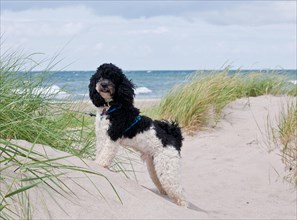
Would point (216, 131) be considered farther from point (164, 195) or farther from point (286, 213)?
point (164, 195)

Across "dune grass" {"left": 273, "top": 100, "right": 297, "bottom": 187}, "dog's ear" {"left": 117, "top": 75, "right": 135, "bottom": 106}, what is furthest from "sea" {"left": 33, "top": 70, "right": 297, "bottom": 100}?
"dune grass" {"left": 273, "top": 100, "right": 297, "bottom": 187}

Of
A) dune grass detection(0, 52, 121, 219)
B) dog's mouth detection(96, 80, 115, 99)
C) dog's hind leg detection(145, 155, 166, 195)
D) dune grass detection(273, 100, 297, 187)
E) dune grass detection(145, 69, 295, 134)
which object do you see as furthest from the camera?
dune grass detection(145, 69, 295, 134)

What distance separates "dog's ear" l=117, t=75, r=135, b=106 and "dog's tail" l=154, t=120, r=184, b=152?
366 millimetres

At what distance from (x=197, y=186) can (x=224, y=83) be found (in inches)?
142

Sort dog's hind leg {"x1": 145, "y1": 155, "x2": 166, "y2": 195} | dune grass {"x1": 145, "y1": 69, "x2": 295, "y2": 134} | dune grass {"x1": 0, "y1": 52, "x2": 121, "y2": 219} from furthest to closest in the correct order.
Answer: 1. dune grass {"x1": 145, "y1": 69, "x2": 295, "y2": 134}
2. dog's hind leg {"x1": 145, "y1": 155, "x2": 166, "y2": 195}
3. dune grass {"x1": 0, "y1": 52, "x2": 121, "y2": 219}

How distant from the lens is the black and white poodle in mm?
5086

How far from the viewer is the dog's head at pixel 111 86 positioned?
16.7ft

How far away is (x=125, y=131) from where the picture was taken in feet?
→ 16.8

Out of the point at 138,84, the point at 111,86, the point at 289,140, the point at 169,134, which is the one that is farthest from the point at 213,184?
the point at 138,84

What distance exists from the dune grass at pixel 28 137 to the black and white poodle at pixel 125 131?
0.96 ft

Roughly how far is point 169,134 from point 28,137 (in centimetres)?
122

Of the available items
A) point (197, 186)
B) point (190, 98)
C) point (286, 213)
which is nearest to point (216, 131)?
point (190, 98)

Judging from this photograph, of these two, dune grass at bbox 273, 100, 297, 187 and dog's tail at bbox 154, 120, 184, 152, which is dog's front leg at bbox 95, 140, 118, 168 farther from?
dune grass at bbox 273, 100, 297, 187

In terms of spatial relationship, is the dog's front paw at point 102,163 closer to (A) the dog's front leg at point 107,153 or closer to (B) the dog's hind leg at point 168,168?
(A) the dog's front leg at point 107,153
